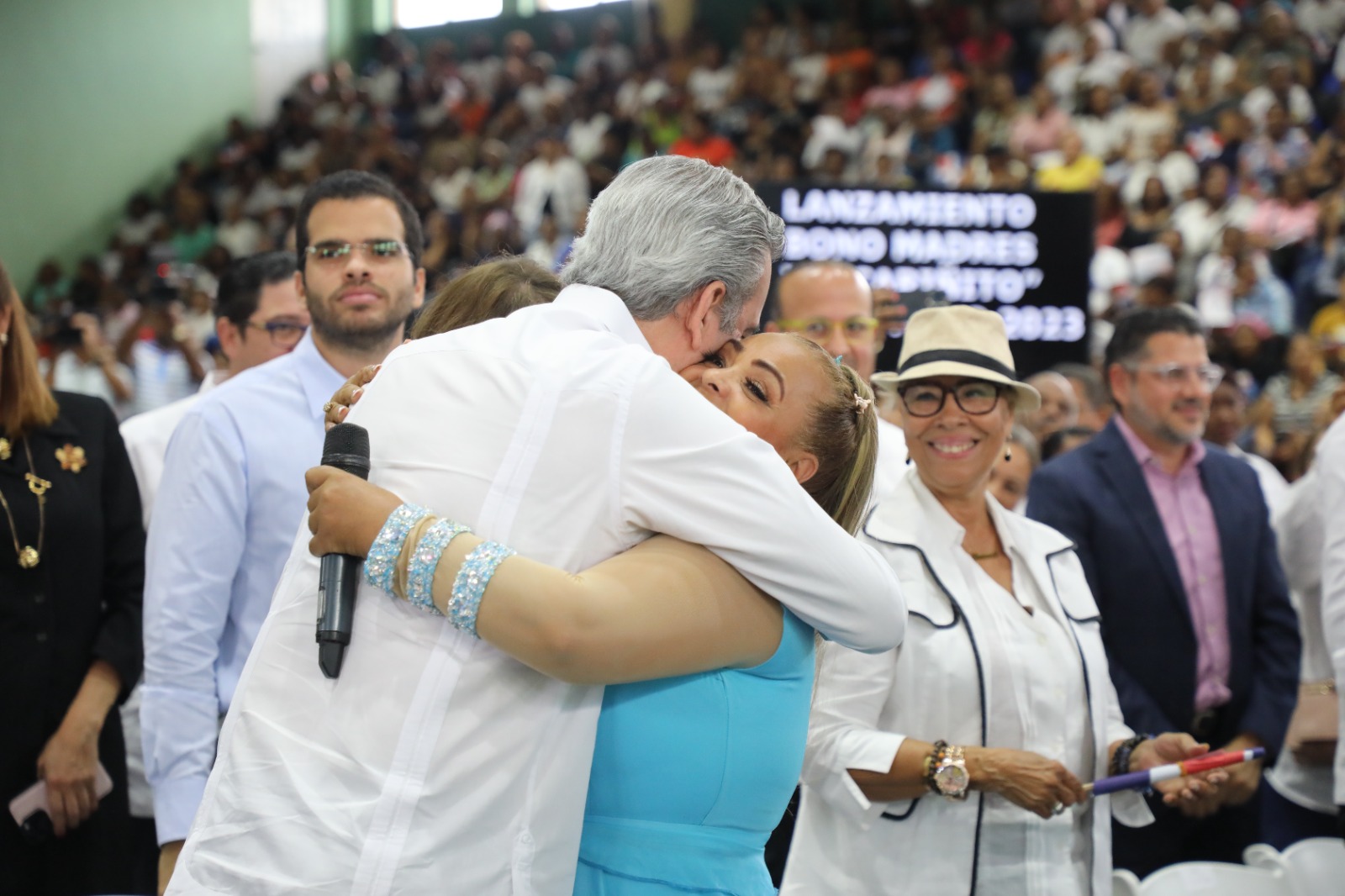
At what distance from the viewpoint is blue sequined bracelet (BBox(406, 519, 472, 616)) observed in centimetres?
151

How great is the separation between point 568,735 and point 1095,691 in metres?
1.58

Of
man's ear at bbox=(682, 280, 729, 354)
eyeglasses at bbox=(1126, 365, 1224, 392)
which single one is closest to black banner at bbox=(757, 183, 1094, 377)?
eyeglasses at bbox=(1126, 365, 1224, 392)

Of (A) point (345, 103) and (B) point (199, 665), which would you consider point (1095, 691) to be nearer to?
(B) point (199, 665)

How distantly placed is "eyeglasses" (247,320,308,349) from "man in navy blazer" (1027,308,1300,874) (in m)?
2.19

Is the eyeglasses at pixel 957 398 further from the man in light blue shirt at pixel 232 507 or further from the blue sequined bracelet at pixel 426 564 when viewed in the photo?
the blue sequined bracelet at pixel 426 564

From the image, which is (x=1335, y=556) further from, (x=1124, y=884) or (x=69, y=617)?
(x=69, y=617)

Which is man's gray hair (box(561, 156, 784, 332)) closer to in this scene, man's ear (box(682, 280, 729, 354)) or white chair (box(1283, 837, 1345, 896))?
man's ear (box(682, 280, 729, 354))

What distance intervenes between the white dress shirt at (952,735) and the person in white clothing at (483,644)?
1.08 meters

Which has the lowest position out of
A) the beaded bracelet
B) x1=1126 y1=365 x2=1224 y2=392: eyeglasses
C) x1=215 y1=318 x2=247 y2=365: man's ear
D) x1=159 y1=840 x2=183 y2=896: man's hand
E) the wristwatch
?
x1=159 y1=840 x2=183 y2=896: man's hand

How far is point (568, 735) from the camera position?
158cm

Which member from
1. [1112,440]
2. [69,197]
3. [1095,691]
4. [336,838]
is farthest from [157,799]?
[69,197]

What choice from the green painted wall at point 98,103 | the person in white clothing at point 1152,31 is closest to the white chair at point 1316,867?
the green painted wall at point 98,103

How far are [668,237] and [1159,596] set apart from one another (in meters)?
2.36

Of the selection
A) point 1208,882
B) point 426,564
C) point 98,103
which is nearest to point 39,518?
point 426,564
